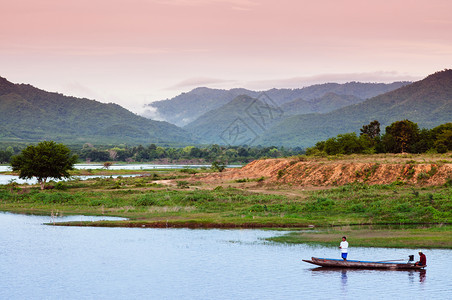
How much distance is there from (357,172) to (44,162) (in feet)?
182

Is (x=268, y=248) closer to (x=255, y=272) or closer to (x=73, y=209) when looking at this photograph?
(x=255, y=272)

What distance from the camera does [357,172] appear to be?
94.8 m

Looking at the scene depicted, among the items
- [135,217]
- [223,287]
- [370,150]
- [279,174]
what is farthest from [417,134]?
[223,287]

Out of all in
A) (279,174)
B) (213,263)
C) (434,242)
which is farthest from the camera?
(279,174)

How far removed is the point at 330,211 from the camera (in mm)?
67062

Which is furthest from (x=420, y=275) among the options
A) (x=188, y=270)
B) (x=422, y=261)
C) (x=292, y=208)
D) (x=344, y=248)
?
(x=292, y=208)

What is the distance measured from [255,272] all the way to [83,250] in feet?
55.6

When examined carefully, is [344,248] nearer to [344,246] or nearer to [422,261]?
[344,246]

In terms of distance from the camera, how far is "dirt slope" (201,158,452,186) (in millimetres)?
85500

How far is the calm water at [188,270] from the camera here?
3469cm

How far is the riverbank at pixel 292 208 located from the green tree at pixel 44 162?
354 cm

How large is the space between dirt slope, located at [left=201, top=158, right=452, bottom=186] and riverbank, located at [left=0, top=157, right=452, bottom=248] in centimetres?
249

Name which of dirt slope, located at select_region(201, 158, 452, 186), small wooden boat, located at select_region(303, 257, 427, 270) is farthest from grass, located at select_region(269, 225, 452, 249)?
dirt slope, located at select_region(201, 158, 452, 186)

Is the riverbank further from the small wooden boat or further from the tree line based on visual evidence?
the tree line
